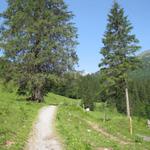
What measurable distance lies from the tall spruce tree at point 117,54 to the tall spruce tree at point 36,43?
17.9 ft

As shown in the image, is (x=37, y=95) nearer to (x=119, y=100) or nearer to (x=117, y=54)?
(x=117, y=54)

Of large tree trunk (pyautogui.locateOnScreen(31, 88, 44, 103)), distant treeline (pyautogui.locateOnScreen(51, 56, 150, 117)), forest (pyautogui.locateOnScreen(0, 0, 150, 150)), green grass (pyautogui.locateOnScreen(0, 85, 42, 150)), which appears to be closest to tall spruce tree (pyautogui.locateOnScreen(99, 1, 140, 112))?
forest (pyautogui.locateOnScreen(0, 0, 150, 150))

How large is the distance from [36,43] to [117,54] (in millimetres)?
11900

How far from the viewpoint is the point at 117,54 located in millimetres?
43531

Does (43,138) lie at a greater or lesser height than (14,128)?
lesser

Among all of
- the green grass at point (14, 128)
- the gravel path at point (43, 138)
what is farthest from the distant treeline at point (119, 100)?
the gravel path at point (43, 138)

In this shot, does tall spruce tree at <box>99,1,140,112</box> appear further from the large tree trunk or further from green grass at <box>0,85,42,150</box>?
green grass at <box>0,85,42,150</box>

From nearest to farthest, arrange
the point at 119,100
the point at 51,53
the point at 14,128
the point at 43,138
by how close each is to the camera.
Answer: the point at 43,138, the point at 14,128, the point at 51,53, the point at 119,100

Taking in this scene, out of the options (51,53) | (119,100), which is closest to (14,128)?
(51,53)

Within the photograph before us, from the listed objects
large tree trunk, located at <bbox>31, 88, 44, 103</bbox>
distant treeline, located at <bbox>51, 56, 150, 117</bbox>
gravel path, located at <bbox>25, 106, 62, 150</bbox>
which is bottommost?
gravel path, located at <bbox>25, 106, 62, 150</bbox>

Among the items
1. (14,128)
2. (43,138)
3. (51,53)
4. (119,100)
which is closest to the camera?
(43,138)

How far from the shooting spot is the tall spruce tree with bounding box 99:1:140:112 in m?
42.5

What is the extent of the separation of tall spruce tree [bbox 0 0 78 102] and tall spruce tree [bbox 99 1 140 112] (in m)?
5.46

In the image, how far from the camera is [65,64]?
40281mm
